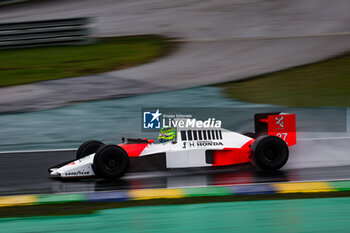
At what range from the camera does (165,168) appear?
341 inches

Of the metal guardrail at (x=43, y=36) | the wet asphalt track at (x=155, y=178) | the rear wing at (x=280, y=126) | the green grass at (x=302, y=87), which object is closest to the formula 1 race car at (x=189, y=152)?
the wet asphalt track at (x=155, y=178)

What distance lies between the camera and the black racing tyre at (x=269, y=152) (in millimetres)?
8695

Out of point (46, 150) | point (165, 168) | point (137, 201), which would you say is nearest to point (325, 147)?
point (165, 168)

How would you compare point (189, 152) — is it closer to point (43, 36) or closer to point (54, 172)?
point (54, 172)

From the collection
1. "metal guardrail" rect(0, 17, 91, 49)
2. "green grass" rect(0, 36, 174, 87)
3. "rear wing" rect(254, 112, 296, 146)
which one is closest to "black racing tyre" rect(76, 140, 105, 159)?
"rear wing" rect(254, 112, 296, 146)

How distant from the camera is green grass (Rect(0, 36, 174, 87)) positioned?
16875 millimetres

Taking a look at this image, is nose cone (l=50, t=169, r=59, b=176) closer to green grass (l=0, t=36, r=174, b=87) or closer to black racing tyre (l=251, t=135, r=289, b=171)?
black racing tyre (l=251, t=135, r=289, b=171)

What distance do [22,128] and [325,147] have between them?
6.80 metres

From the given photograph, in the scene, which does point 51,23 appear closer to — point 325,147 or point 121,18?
point 121,18

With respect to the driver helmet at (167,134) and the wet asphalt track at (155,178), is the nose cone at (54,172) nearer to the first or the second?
the wet asphalt track at (155,178)

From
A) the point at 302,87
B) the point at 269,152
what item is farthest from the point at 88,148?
the point at 302,87

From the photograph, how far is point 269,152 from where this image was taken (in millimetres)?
8867

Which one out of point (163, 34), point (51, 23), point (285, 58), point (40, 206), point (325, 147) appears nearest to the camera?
point (40, 206)

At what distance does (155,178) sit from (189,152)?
2.26ft
